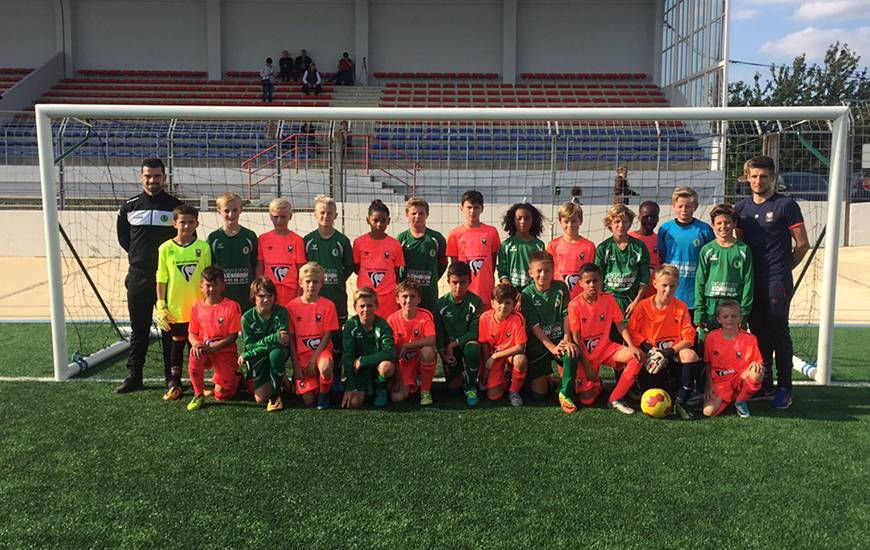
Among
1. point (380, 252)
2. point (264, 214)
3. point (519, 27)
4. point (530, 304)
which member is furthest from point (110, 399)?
point (519, 27)

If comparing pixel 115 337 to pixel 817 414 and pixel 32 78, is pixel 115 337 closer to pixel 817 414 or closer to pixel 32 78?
pixel 817 414

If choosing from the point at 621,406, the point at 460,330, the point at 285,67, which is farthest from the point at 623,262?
the point at 285,67

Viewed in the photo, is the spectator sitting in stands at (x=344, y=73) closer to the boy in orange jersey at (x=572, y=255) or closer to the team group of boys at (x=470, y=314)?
the team group of boys at (x=470, y=314)

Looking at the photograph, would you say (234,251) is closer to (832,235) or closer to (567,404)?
(567,404)

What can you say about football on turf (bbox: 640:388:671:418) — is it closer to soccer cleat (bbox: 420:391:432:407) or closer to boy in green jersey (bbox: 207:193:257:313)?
soccer cleat (bbox: 420:391:432:407)

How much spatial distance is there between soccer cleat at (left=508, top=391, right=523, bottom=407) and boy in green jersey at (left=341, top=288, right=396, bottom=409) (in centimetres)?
80

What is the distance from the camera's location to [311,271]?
4207 mm

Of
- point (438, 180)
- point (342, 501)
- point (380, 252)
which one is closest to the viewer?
point (342, 501)

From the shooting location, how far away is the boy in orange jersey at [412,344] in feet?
14.0

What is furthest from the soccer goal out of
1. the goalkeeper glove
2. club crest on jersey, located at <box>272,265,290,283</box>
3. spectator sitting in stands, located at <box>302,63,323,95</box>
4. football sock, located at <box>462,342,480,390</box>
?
spectator sitting in stands, located at <box>302,63,323,95</box>

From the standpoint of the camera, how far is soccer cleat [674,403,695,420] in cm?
394

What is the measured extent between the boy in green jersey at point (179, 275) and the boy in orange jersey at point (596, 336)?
99.1 inches

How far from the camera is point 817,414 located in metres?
4.04

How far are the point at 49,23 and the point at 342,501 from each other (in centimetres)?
2513
